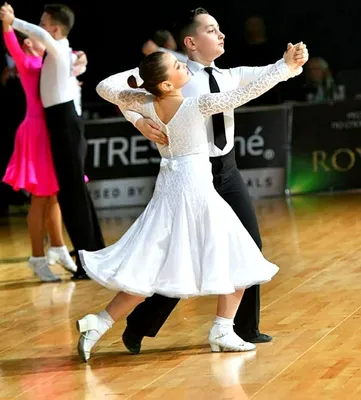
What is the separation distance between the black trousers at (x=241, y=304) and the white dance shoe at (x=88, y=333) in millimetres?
189

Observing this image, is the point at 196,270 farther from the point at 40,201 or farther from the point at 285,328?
the point at 40,201

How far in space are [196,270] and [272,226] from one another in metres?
4.51

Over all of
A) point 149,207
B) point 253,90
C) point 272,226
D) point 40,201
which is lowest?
point 272,226

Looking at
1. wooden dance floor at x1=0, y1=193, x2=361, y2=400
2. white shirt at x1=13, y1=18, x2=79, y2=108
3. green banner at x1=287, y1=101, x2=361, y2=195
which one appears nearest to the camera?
wooden dance floor at x1=0, y1=193, x2=361, y2=400

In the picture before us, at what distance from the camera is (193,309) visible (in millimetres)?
6168

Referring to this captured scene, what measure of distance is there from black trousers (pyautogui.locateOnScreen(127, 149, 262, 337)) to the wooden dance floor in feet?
0.44

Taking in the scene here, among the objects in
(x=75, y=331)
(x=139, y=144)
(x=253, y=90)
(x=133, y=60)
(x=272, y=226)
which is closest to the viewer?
(x=253, y=90)

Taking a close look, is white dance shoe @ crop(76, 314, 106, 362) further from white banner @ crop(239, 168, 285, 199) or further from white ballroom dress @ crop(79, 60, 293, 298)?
white banner @ crop(239, 168, 285, 199)

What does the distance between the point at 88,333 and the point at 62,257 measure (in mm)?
2685

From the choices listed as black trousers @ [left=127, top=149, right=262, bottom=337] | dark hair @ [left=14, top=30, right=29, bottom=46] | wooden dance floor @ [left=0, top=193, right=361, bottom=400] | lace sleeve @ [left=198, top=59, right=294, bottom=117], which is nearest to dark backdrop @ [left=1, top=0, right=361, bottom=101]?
wooden dance floor @ [left=0, top=193, right=361, bottom=400]

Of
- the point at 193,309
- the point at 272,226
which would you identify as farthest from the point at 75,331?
the point at 272,226

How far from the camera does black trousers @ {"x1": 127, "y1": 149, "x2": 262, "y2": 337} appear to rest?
516 centimetres

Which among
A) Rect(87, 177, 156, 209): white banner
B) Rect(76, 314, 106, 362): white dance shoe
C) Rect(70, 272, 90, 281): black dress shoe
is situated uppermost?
Rect(76, 314, 106, 362): white dance shoe

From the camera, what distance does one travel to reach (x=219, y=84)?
514 cm
